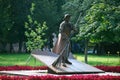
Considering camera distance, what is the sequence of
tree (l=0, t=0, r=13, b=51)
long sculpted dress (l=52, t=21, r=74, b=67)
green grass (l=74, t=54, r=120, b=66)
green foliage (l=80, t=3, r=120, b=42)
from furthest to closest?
1. tree (l=0, t=0, r=13, b=51)
2. green grass (l=74, t=54, r=120, b=66)
3. green foliage (l=80, t=3, r=120, b=42)
4. long sculpted dress (l=52, t=21, r=74, b=67)

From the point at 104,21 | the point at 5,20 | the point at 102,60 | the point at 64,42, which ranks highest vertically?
the point at 5,20

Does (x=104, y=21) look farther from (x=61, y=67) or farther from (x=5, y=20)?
(x=5, y=20)

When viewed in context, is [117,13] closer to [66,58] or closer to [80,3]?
[66,58]

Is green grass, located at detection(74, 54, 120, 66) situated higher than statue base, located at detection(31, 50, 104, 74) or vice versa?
statue base, located at detection(31, 50, 104, 74)

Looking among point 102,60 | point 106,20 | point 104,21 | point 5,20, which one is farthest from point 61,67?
point 5,20

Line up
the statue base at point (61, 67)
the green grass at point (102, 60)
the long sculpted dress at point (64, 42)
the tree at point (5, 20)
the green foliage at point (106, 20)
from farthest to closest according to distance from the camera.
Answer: the tree at point (5, 20) → the green grass at point (102, 60) → the green foliage at point (106, 20) → the long sculpted dress at point (64, 42) → the statue base at point (61, 67)

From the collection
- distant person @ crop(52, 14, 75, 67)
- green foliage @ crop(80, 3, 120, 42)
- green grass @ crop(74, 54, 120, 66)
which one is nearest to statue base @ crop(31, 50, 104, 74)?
distant person @ crop(52, 14, 75, 67)

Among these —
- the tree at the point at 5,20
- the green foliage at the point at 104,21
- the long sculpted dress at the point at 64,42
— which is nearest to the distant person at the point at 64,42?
the long sculpted dress at the point at 64,42

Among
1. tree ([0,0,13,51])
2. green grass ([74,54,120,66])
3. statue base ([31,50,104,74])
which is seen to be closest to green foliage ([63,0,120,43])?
statue base ([31,50,104,74])

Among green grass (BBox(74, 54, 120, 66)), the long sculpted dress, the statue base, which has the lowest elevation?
green grass (BBox(74, 54, 120, 66))

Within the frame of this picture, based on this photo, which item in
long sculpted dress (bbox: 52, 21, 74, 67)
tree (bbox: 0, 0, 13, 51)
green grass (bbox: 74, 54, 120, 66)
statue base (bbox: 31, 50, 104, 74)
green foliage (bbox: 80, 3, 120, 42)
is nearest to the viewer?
statue base (bbox: 31, 50, 104, 74)

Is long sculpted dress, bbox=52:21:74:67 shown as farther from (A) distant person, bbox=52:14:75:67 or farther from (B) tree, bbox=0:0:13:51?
(B) tree, bbox=0:0:13:51

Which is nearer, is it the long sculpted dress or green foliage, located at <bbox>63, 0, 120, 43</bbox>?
the long sculpted dress

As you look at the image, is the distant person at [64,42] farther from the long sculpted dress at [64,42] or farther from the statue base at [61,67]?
the statue base at [61,67]
